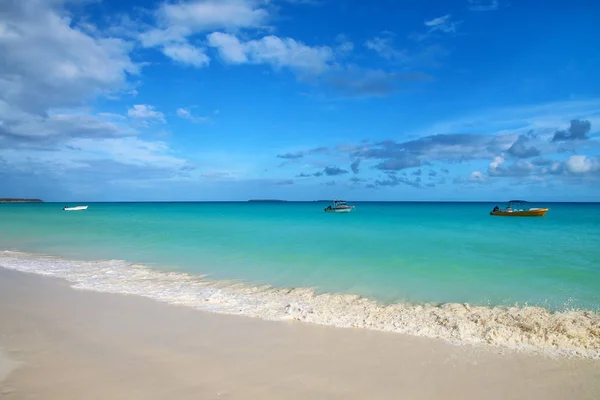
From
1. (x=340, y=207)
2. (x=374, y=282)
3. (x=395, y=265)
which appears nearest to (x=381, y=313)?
(x=374, y=282)

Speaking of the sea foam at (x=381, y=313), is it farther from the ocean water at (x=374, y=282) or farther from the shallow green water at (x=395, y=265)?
the shallow green water at (x=395, y=265)

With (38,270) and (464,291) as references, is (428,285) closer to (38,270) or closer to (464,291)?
(464,291)

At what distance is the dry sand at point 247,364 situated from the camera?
482cm

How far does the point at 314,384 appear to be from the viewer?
5023 mm

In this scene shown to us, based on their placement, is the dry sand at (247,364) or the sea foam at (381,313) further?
the sea foam at (381,313)

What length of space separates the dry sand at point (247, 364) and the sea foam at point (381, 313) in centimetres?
47

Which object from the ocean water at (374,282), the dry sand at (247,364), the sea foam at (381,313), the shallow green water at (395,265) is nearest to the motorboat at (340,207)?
the shallow green water at (395,265)

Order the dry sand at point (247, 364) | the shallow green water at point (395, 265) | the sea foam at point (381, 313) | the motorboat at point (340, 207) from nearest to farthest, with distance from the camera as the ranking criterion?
the dry sand at point (247, 364) < the sea foam at point (381, 313) < the shallow green water at point (395, 265) < the motorboat at point (340, 207)

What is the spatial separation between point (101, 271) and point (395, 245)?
15476 millimetres

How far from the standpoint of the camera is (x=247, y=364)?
18.4ft

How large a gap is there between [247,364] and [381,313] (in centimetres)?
371

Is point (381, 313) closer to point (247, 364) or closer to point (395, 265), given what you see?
point (247, 364)

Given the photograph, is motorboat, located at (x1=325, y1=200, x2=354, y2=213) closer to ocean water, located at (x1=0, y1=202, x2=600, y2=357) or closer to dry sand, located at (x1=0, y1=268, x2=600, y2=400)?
ocean water, located at (x1=0, y1=202, x2=600, y2=357)

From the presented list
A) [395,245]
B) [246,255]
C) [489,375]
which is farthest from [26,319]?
[395,245]
